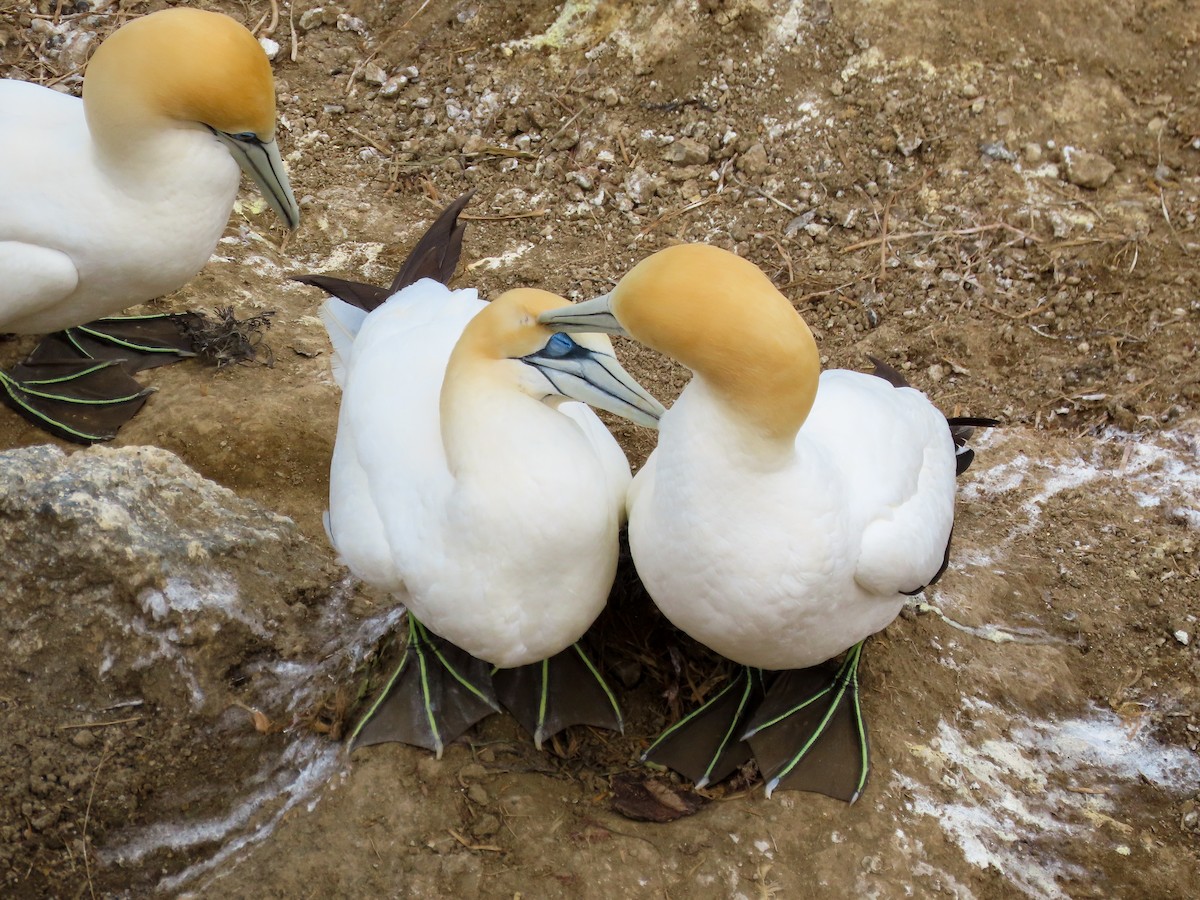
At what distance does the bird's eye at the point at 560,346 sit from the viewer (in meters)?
2.50

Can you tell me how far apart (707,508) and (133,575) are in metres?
1.60

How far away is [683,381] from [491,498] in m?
2.02

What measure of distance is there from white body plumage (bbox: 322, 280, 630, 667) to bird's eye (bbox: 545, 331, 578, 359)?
9cm

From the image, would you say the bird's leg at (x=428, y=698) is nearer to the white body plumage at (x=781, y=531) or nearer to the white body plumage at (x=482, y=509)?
the white body plumage at (x=482, y=509)

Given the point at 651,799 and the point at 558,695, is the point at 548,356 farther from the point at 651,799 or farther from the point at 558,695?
the point at 651,799

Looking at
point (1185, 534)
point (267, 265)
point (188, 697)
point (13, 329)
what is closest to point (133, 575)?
point (188, 697)

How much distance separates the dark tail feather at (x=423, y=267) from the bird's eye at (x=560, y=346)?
100 cm

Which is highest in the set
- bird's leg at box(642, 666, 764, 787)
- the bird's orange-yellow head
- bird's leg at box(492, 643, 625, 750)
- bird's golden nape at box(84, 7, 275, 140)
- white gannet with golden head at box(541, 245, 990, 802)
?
bird's golden nape at box(84, 7, 275, 140)

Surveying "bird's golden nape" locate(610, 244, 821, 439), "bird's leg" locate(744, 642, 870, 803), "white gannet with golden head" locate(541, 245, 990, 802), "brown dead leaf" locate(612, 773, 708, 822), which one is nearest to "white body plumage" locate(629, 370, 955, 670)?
"white gannet with golden head" locate(541, 245, 990, 802)

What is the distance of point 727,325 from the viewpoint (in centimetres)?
206

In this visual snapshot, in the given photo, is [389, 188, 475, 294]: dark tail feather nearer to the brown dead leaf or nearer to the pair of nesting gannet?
the pair of nesting gannet

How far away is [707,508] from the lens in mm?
2293

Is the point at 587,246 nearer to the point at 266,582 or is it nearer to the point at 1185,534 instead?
the point at 266,582

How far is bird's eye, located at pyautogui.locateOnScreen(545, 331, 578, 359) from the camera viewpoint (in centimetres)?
250
